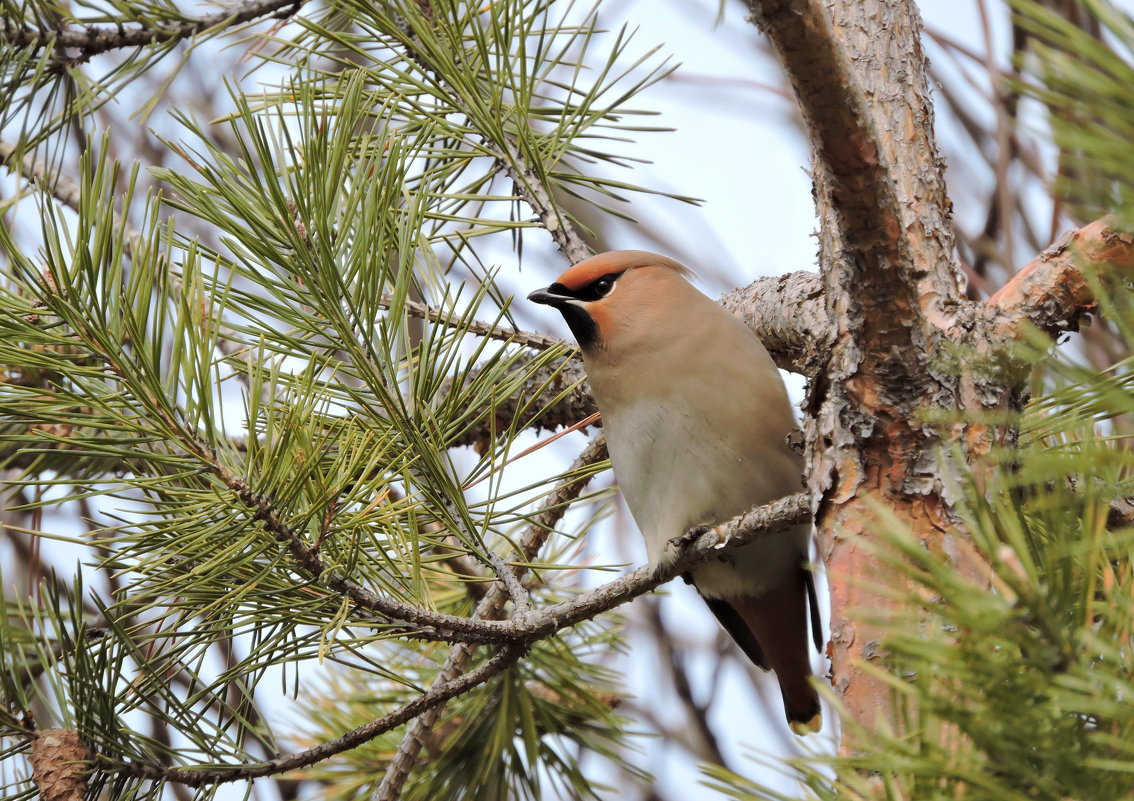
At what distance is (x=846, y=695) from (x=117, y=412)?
116 cm

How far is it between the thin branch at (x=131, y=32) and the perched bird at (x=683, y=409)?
103 centimetres

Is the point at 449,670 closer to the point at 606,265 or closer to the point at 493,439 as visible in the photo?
the point at 493,439

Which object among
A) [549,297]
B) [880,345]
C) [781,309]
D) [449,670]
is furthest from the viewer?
[549,297]

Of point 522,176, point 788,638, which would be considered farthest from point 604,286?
point 788,638

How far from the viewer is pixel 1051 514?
1.08 m

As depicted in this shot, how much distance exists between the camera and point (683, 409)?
3020 millimetres

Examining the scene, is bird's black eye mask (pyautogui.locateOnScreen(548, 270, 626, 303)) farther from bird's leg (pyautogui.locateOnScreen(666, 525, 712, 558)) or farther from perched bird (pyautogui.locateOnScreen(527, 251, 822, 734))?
bird's leg (pyautogui.locateOnScreen(666, 525, 712, 558))

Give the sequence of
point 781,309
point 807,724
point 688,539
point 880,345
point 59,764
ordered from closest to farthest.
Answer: point 880,345 < point 59,764 < point 688,539 < point 781,309 < point 807,724

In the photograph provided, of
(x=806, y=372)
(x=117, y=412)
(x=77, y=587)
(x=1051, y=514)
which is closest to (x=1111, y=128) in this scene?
(x=1051, y=514)

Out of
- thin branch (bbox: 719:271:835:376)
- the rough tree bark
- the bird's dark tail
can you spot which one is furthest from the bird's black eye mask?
the rough tree bark

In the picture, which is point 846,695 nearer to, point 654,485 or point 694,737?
point 654,485

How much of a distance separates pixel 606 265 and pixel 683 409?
0.51 metres

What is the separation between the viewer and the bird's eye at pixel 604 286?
3.24m

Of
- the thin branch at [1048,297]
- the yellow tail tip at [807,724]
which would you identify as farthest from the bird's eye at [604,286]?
the thin branch at [1048,297]
